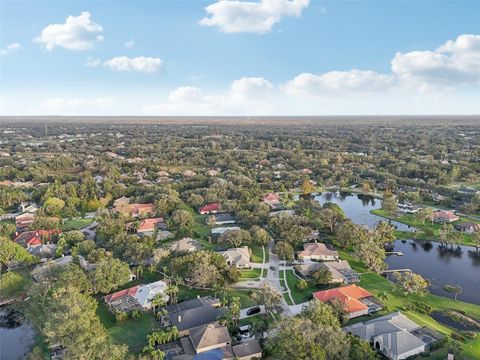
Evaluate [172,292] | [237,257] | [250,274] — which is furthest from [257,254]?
[172,292]

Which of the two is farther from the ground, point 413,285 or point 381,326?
point 413,285

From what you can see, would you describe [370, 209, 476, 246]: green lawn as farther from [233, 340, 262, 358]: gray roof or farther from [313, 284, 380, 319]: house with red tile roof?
[233, 340, 262, 358]: gray roof

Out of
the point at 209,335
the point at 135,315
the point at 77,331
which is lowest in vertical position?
the point at 135,315

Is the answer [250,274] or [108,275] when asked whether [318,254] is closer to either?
[250,274]

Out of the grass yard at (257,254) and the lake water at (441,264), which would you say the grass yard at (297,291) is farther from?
the lake water at (441,264)

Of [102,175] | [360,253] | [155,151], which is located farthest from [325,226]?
[155,151]

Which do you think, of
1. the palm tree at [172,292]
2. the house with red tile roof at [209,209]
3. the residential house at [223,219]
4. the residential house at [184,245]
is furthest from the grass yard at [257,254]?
the house with red tile roof at [209,209]
